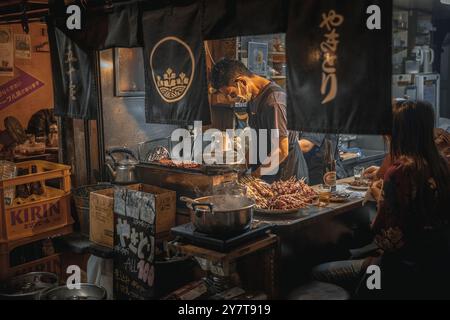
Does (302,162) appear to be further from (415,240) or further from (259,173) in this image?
(415,240)

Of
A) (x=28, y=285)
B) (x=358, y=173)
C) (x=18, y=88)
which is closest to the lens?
(x=28, y=285)

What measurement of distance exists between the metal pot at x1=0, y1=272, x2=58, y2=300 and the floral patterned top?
374cm

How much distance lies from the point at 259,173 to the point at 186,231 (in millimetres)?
2457

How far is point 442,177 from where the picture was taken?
448 cm

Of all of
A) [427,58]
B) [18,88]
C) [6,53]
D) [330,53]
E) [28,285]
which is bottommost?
[28,285]

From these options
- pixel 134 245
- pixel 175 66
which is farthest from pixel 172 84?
pixel 134 245

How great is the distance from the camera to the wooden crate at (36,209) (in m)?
5.88

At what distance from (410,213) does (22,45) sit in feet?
34.1

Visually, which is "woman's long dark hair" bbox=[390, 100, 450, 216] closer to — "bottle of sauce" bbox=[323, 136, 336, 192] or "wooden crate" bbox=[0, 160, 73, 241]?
"bottle of sauce" bbox=[323, 136, 336, 192]

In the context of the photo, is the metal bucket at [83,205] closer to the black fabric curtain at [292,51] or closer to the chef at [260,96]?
the black fabric curtain at [292,51]

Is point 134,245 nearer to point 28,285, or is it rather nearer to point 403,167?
point 28,285

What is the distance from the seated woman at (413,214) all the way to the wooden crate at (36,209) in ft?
13.2

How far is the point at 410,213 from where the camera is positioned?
176 inches

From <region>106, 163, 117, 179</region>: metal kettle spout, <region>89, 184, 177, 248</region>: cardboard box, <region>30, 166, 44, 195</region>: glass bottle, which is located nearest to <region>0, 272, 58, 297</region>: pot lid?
<region>89, 184, 177, 248</region>: cardboard box
